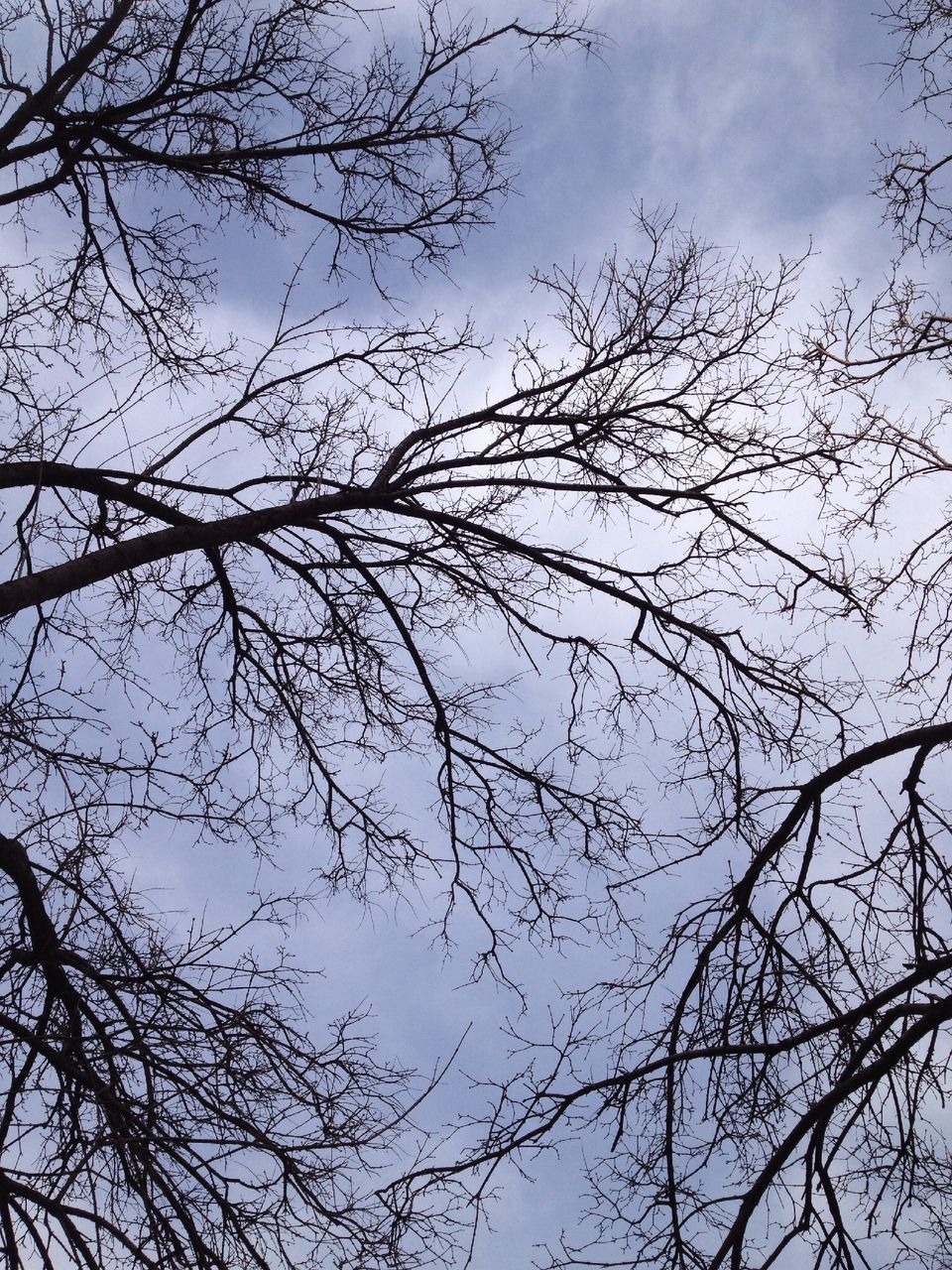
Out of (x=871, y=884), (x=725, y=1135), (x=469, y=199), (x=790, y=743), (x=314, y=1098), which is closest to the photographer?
(x=314, y=1098)

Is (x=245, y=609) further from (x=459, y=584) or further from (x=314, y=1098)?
(x=314, y=1098)

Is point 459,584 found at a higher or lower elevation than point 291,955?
higher

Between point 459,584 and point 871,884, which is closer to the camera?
point 871,884

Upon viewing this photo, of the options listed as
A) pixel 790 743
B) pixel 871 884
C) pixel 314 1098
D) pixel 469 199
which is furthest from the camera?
pixel 469 199

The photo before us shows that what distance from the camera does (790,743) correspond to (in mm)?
6379

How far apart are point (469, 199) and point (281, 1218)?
5.91 m

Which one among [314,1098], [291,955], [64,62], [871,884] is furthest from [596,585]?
[64,62]

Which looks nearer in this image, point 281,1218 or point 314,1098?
point 281,1218

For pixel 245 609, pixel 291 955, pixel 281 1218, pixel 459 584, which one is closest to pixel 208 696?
pixel 245 609

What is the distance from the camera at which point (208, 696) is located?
7.21 metres

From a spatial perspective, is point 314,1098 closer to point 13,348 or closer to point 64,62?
point 13,348

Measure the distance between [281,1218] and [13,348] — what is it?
4.66 m

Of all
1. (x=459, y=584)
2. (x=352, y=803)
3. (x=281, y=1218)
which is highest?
(x=459, y=584)

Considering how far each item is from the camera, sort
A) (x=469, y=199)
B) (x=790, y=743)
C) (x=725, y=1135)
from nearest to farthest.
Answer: (x=725, y=1135)
(x=790, y=743)
(x=469, y=199)
